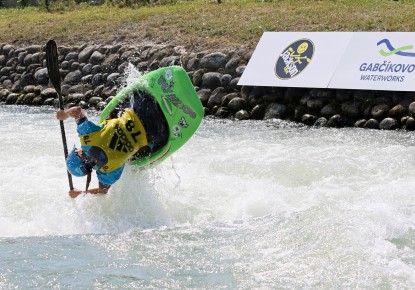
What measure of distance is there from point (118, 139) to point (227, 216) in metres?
1.27

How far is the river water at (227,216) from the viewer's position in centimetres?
657

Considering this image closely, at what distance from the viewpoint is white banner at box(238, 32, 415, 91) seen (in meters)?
12.9

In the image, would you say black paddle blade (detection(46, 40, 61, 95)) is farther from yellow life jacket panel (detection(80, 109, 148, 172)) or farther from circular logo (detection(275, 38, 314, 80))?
circular logo (detection(275, 38, 314, 80))

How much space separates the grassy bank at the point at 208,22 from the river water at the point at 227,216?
3190mm

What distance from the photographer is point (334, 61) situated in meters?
13.6

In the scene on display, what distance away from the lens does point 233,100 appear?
14.1m

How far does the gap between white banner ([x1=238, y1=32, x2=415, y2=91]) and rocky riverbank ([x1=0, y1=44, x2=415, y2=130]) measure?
0.48ft

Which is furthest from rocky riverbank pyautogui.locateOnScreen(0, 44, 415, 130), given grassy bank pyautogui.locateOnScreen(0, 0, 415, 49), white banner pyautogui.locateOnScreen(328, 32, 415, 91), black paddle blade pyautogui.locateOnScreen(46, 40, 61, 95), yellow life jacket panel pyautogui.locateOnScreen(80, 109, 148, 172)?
yellow life jacket panel pyautogui.locateOnScreen(80, 109, 148, 172)

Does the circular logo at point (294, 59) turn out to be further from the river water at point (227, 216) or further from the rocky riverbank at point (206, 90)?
the river water at point (227, 216)

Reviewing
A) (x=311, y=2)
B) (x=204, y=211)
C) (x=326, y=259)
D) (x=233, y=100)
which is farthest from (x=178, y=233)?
(x=311, y=2)

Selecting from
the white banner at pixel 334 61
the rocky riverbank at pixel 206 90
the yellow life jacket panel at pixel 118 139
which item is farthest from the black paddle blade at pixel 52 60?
the white banner at pixel 334 61

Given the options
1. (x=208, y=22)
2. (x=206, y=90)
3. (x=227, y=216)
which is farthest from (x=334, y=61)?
(x=227, y=216)

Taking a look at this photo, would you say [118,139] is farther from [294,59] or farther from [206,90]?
[206,90]

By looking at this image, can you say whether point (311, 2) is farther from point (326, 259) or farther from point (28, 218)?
point (326, 259)
